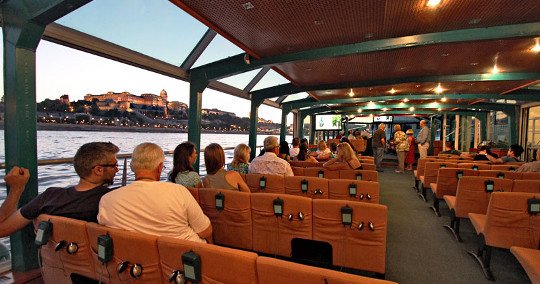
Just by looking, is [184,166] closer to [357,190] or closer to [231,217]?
[231,217]

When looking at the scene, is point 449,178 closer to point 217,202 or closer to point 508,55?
point 508,55

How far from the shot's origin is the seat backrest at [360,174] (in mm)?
3982

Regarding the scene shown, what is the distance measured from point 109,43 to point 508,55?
6.95 metres

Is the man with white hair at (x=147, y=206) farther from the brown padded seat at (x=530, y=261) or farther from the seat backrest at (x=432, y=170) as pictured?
the seat backrest at (x=432, y=170)

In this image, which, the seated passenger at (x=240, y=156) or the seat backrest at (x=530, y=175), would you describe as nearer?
the seated passenger at (x=240, y=156)

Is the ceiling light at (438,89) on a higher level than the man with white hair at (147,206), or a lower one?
higher

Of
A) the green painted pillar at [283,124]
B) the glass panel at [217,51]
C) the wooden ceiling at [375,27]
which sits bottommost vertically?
the green painted pillar at [283,124]

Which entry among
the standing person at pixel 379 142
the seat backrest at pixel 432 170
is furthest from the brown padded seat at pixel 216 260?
the standing person at pixel 379 142

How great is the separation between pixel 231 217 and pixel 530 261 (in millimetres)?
2251

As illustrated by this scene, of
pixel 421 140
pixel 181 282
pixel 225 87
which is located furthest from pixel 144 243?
pixel 421 140

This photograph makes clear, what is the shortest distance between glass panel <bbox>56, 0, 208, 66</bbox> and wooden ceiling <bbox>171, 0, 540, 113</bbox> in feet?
4.25

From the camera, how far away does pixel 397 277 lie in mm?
2473

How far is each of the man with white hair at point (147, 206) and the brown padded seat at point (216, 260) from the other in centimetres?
29

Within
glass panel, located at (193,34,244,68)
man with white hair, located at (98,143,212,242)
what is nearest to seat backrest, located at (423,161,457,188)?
glass panel, located at (193,34,244,68)
